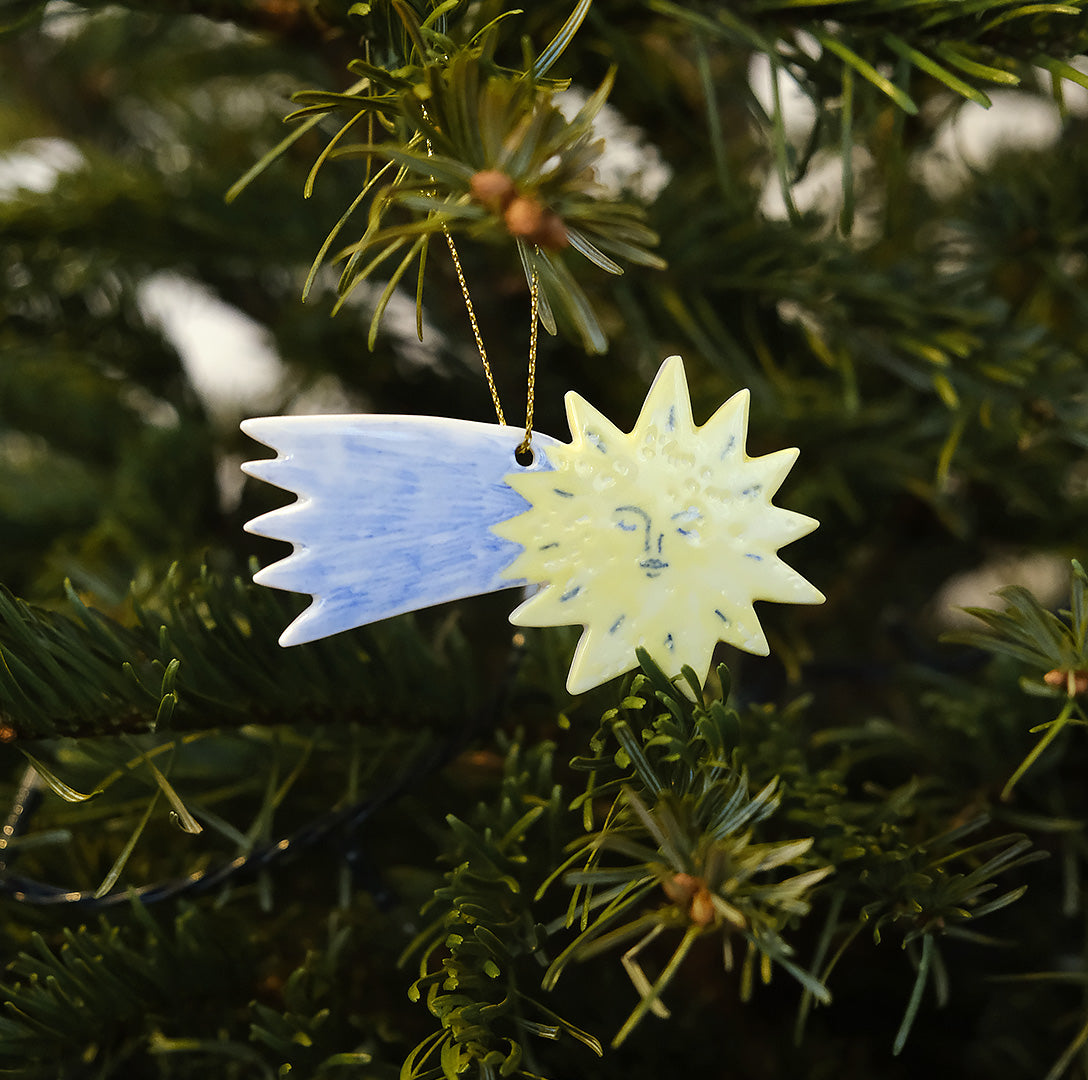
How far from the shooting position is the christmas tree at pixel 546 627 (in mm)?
192

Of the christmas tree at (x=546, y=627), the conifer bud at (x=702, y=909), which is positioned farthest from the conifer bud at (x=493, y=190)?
the conifer bud at (x=702, y=909)

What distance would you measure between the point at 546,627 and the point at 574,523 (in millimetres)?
31

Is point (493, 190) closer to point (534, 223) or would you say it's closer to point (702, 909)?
point (534, 223)

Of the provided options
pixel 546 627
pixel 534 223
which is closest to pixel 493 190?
pixel 534 223

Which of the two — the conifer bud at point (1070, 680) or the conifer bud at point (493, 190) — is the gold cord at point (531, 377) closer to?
the conifer bud at point (493, 190)

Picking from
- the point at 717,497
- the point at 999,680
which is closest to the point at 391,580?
the point at 717,497

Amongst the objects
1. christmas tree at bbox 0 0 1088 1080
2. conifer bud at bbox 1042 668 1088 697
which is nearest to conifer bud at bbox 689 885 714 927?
christmas tree at bbox 0 0 1088 1080

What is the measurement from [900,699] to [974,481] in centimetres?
11

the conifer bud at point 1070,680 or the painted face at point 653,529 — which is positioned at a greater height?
the painted face at point 653,529

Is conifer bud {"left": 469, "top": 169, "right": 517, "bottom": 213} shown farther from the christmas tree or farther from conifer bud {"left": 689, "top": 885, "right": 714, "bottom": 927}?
conifer bud {"left": 689, "top": 885, "right": 714, "bottom": 927}

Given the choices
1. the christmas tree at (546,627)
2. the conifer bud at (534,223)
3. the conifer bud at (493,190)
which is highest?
the conifer bud at (493,190)

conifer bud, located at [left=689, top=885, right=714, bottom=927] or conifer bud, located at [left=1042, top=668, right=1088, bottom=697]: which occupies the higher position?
conifer bud, located at [left=1042, top=668, right=1088, bottom=697]

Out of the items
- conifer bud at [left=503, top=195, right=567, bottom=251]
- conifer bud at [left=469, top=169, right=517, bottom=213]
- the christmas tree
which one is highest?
conifer bud at [left=469, top=169, right=517, bottom=213]

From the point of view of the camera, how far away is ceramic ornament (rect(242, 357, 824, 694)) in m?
0.23
